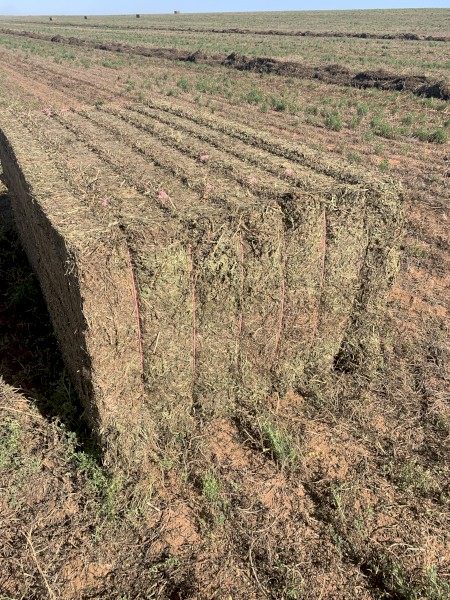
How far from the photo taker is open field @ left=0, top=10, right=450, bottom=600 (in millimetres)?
3131

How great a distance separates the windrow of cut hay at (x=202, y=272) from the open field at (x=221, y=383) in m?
0.02

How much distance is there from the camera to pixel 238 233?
3676 mm

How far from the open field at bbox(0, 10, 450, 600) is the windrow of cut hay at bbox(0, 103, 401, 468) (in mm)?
21

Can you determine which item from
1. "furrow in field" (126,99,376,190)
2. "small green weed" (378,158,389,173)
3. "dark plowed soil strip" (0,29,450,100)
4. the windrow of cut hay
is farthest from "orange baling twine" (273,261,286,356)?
"dark plowed soil strip" (0,29,450,100)

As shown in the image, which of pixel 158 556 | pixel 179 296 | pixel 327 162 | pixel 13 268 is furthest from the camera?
pixel 13 268

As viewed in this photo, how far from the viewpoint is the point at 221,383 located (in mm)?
4180

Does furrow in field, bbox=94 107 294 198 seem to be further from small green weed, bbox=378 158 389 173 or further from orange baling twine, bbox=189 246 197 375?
small green weed, bbox=378 158 389 173

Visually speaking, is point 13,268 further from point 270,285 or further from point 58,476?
point 270,285

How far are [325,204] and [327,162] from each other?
1149 millimetres

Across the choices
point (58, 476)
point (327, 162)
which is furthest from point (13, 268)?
point (327, 162)

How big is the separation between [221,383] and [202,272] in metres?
1.20

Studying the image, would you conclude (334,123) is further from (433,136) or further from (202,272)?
(202,272)

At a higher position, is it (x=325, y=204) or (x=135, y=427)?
(x=325, y=204)

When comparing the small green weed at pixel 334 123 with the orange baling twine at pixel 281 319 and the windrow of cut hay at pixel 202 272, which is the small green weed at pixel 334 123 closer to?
the windrow of cut hay at pixel 202 272
